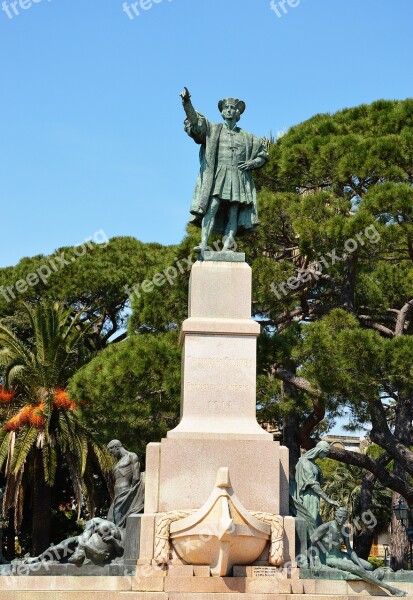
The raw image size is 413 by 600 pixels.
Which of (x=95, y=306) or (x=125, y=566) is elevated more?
(x=95, y=306)

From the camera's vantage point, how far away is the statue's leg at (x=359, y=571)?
38.0 ft

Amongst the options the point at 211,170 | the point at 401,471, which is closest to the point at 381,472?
the point at 401,471

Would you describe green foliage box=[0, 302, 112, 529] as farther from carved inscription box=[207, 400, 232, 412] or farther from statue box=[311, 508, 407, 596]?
statue box=[311, 508, 407, 596]

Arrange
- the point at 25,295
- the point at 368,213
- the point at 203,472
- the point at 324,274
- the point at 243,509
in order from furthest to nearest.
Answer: the point at 25,295, the point at 324,274, the point at 368,213, the point at 203,472, the point at 243,509

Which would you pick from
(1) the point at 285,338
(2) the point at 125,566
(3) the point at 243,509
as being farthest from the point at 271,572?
(1) the point at 285,338

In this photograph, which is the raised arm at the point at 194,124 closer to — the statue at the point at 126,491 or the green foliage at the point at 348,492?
the statue at the point at 126,491

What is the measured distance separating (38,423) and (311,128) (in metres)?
11.2

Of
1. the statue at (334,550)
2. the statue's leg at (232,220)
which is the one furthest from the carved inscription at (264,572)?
the statue's leg at (232,220)

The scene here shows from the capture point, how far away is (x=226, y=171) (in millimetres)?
14211

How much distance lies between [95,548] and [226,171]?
6029mm

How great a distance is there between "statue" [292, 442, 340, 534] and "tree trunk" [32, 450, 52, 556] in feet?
48.9

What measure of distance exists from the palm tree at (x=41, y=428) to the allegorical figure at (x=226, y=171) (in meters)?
12.5

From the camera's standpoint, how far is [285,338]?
22.1 meters

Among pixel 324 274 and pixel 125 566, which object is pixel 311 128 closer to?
pixel 324 274
